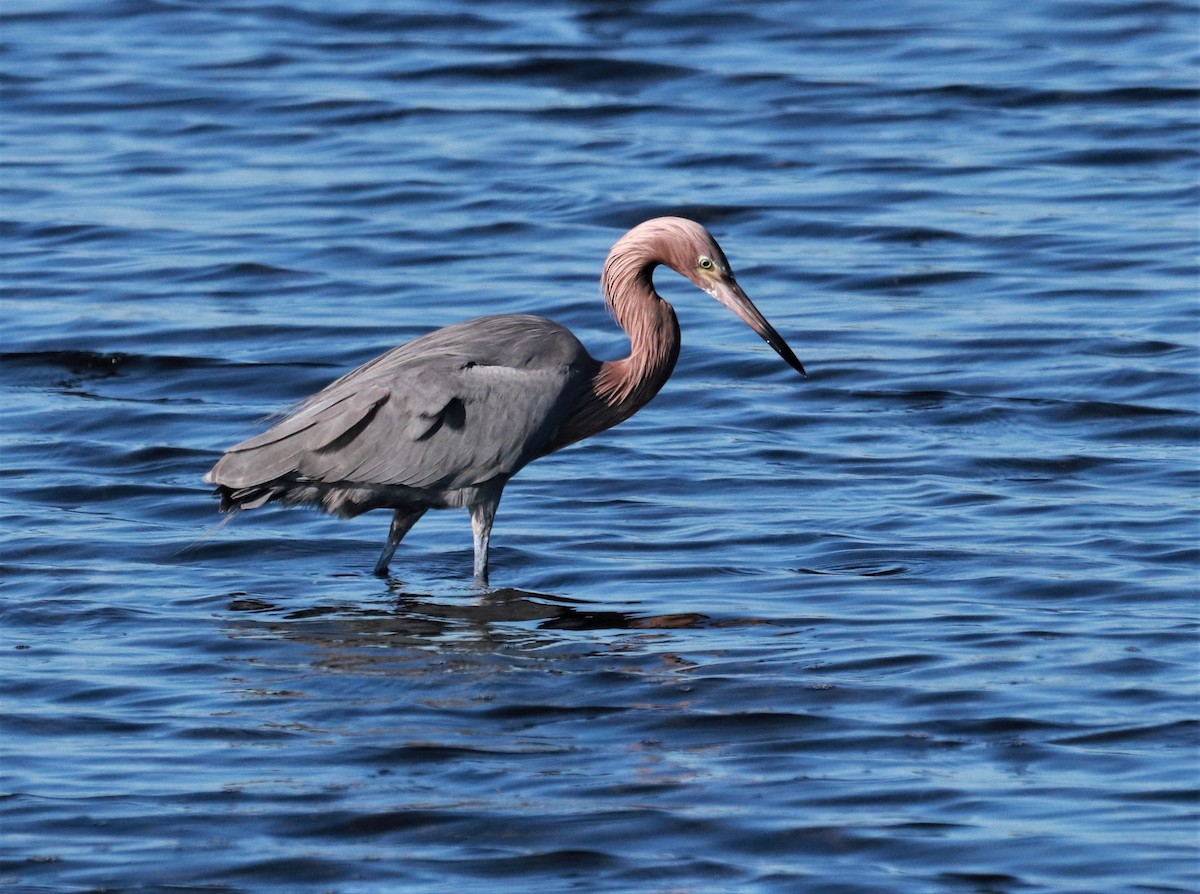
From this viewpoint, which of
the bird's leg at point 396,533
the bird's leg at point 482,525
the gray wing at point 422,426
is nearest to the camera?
the gray wing at point 422,426

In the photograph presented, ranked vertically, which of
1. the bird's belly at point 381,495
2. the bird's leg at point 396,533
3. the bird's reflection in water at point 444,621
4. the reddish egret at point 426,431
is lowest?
the bird's reflection in water at point 444,621

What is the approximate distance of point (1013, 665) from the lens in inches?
303

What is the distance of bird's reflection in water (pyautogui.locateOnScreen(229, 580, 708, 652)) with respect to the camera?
824 centimetres

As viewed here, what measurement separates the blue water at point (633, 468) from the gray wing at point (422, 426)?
0.50 m

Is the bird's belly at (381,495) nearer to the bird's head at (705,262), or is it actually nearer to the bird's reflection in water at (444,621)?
the bird's reflection in water at (444,621)

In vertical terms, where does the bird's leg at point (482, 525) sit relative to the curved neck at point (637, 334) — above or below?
below

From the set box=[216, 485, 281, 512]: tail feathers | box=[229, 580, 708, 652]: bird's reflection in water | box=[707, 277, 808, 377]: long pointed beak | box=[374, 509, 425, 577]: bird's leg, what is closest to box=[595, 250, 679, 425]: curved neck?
box=[707, 277, 808, 377]: long pointed beak

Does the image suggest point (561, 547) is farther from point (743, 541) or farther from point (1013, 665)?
point (1013, 665)

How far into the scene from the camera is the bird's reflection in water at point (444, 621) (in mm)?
8242

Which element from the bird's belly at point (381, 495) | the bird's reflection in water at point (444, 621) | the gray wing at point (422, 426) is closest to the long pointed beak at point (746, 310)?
the gray wing at point (422, 426)

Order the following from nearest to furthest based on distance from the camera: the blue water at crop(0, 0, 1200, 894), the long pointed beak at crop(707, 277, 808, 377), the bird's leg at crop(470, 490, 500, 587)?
the blue water at crop(0, 0, 1200, 894) → the bird's leg at crop(470, 490, 500, 587) → the long pointed beak at crop(707, 277, 808, 377)

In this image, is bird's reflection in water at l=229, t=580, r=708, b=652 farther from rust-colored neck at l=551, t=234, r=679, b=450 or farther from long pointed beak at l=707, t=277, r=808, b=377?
long pointed beak at l=707, t=277, r=808, b=377

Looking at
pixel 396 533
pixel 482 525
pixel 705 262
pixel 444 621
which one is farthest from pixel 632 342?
pixel 444 621

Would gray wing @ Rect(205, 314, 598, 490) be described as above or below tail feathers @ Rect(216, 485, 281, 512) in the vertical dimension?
above
